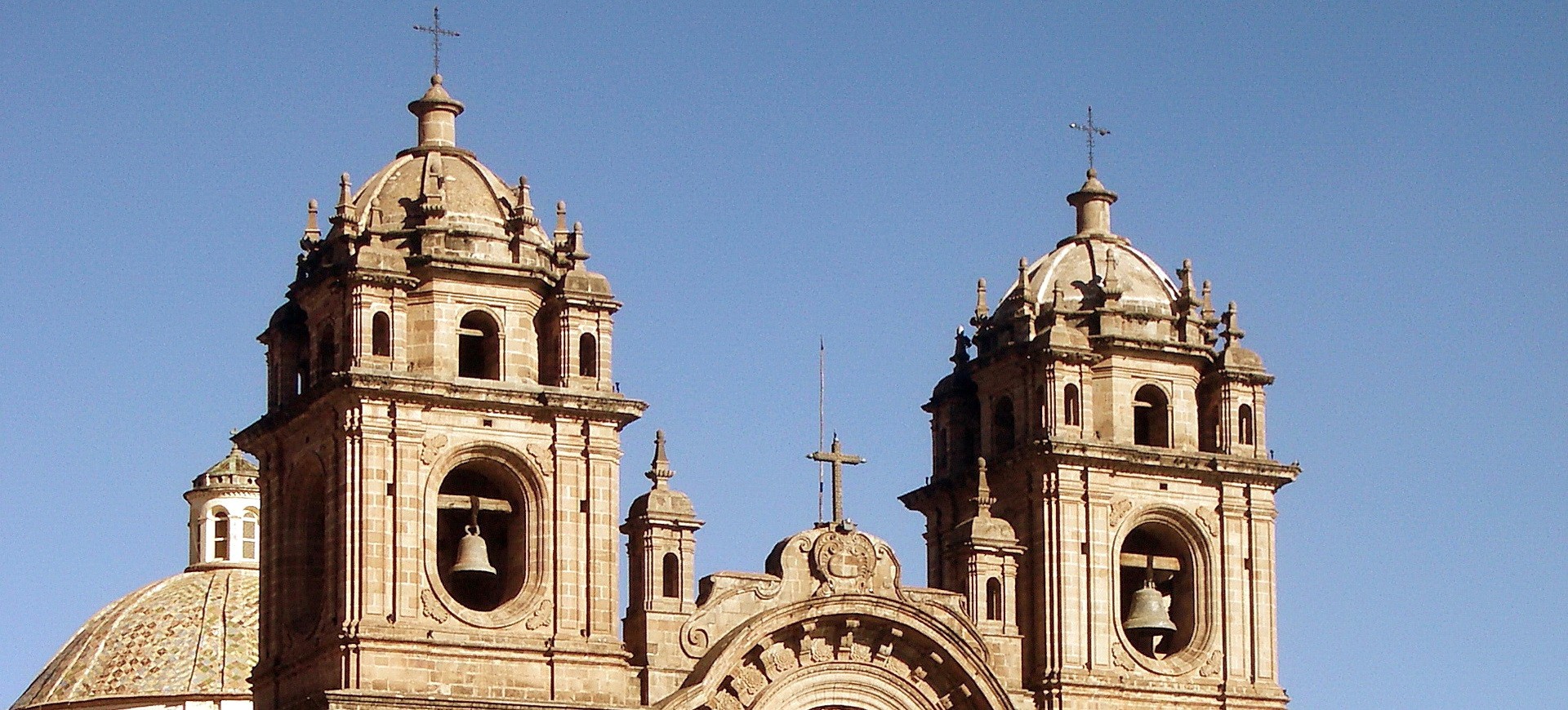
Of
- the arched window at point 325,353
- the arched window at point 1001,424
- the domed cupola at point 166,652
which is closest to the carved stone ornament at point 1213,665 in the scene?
the arched window at point 1001,424

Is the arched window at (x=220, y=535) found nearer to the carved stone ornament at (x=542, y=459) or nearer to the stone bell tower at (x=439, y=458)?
the stone bell tower at (x=439, y=458)

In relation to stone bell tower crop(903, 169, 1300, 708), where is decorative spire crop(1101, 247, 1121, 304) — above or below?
above

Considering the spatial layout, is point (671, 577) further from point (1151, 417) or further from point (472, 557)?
point (1151, 417)

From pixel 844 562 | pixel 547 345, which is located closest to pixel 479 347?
pixel 547 345

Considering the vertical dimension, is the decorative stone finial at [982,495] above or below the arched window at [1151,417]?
below

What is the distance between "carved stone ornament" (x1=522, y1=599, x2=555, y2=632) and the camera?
5966cm

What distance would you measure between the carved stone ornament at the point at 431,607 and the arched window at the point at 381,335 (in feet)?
11.9

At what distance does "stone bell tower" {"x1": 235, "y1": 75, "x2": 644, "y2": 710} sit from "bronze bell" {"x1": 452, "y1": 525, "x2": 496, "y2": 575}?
4 centimetres

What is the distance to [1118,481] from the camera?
64.3 m

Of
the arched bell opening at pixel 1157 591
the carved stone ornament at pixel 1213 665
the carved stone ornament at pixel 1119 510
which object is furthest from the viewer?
the carved stone ornament at pixel 1213 665

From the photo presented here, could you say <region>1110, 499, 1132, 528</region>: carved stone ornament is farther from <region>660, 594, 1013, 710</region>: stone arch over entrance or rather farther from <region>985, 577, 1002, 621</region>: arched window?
<region>660, 594, 1013, 710</region>: stone arch over entrance

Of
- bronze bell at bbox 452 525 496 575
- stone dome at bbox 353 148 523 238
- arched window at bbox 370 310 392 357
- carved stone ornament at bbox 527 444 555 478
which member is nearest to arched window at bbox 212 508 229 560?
stone dome at bbox 353 148 523 238

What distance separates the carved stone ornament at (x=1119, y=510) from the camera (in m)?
64.1

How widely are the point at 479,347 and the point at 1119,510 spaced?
424 inches
